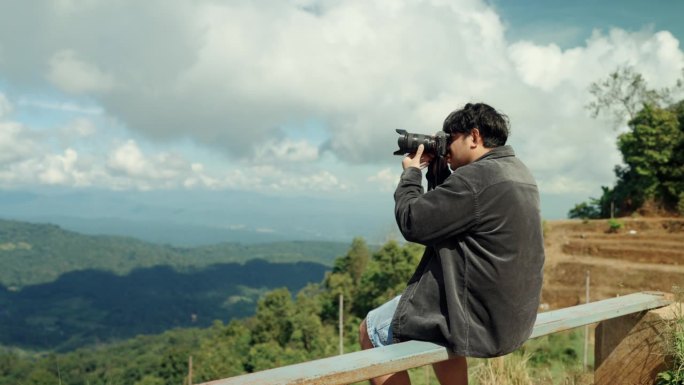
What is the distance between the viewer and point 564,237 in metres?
25.0

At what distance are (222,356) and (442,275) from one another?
37.3m

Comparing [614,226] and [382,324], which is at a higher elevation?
[614,226]

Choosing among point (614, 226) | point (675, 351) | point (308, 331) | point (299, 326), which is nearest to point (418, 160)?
point (675, 351)

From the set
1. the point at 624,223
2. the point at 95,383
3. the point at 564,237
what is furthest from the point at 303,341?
the point at 95,383

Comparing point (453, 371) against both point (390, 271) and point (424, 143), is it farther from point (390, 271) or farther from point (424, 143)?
point (390, 271)

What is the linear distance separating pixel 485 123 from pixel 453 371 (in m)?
1.09

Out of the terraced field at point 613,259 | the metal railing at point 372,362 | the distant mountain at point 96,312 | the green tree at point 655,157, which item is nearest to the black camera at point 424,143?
the metal railing at point 372,362

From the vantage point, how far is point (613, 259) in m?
22.0

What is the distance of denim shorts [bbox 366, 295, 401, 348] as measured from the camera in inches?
85.6

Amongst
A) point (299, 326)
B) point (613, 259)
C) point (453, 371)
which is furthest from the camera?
point (299, 326)

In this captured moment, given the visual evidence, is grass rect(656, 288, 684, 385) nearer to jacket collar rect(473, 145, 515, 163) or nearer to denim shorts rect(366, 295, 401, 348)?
jacket collar rect(473, 145, 515, 163)

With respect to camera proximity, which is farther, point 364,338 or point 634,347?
point 634,347

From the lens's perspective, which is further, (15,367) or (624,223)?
(15,367)

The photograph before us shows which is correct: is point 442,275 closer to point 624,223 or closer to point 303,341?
point 624,223
